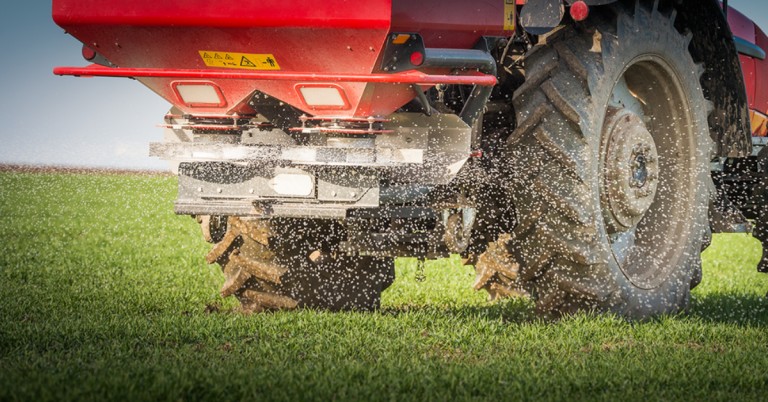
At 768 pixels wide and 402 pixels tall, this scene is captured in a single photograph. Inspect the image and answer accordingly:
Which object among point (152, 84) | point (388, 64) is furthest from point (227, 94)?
point (388, 64)

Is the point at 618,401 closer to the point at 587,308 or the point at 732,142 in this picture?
the point at 587,308

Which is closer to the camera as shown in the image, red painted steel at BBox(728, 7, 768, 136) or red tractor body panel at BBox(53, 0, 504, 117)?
red tractor body panel at BBox(53, 0, 504, 117)

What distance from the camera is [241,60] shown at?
4.54 meters

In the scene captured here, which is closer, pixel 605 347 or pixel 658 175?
pixel 605 347

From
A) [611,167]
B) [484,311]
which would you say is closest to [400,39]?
[611,167]

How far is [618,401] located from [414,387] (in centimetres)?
73

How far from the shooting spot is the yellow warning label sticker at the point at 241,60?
4.52 meters

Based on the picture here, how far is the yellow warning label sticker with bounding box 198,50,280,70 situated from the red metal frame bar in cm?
3

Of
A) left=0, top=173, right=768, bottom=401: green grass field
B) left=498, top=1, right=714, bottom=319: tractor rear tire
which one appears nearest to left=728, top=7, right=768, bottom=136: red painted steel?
left=498, top=1, right=714, bottom=319: tractor rear tire

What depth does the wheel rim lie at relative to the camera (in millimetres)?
5469

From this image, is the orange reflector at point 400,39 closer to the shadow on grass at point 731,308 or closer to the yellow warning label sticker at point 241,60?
the yellow warning label sticker at point 241,60

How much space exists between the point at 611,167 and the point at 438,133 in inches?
44.2

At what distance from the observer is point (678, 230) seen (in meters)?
6.15

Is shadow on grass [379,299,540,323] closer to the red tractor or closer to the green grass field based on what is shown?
the green grass field
